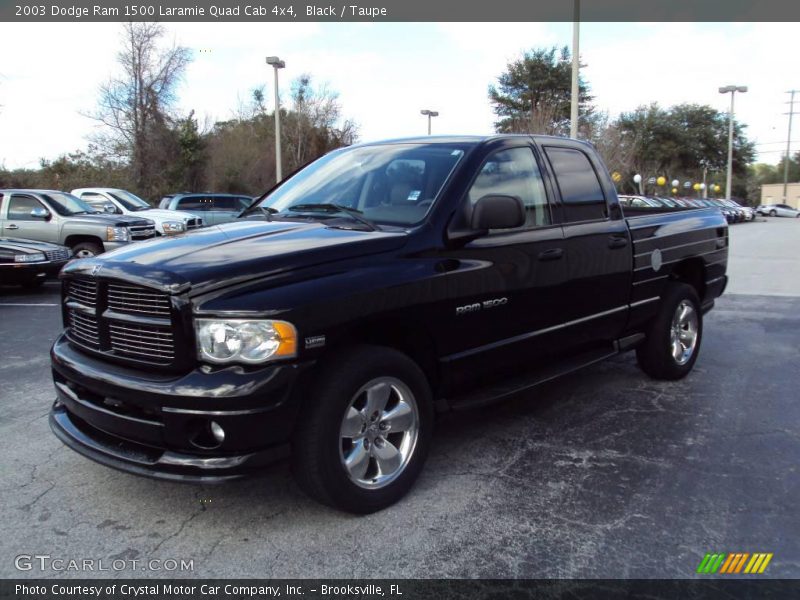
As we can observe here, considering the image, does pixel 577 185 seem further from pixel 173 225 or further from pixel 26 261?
pixel 173 225

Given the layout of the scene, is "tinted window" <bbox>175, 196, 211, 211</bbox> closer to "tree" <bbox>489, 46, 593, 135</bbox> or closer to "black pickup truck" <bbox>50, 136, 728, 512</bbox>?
"black pickup truck" <bbox>50, 136, 728, 512</bbox>

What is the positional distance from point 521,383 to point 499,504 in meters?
0.89

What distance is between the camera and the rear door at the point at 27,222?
12930 mm

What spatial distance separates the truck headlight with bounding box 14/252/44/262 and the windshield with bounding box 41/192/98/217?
2.81 meters

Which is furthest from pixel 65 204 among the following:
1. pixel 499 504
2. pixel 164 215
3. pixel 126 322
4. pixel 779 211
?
pixel 779 211

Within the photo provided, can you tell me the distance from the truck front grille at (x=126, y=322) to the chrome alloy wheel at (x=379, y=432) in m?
0.89

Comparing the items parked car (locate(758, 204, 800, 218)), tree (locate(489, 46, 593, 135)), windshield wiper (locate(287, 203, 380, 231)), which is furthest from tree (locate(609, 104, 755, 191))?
windshield wiper (locate(287, 203, 380, 231))

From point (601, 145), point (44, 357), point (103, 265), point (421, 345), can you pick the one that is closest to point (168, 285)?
point (103, 265)

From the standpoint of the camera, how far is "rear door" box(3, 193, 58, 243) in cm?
1293

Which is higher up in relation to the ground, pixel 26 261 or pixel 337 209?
pixel 337 209

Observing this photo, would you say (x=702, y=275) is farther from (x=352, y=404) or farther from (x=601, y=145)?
(x=601, y=145)

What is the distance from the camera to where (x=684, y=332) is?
575cm

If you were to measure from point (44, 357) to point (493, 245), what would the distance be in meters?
4.90

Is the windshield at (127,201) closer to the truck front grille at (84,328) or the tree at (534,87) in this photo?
the truck front grille at (84,328)
